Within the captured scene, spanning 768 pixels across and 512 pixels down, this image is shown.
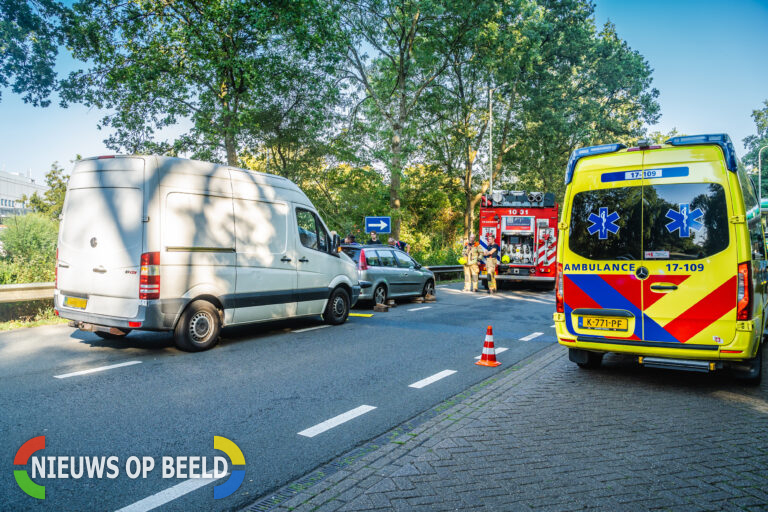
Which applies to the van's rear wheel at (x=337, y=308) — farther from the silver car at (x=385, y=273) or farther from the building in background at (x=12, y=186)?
the building in background at (x=12, y=186)

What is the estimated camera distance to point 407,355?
26.1 ft

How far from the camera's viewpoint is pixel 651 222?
6.10 m

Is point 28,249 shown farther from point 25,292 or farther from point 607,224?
point 607,224

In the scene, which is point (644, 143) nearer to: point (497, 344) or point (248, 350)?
point (497, 344)

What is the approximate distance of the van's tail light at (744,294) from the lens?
5.57 metres

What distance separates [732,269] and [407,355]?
421 cm

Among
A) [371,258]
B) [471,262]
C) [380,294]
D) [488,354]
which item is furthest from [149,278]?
[471,262]

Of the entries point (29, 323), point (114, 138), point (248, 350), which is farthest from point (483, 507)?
point (114, 138)

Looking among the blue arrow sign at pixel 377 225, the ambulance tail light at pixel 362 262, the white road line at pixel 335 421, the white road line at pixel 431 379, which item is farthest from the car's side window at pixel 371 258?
the white road line at pixel 335 421

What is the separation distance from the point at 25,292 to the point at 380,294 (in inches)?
297

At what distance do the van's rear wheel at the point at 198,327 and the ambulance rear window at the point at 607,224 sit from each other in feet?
16.9

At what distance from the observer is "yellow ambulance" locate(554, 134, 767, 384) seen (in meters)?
5.66

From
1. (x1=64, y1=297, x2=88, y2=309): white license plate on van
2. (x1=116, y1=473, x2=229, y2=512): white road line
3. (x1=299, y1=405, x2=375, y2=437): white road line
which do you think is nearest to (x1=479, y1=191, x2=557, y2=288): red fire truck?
(x1=64, y1=297, x2=88, y2=309): white license plate on van

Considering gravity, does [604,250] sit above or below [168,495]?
above
